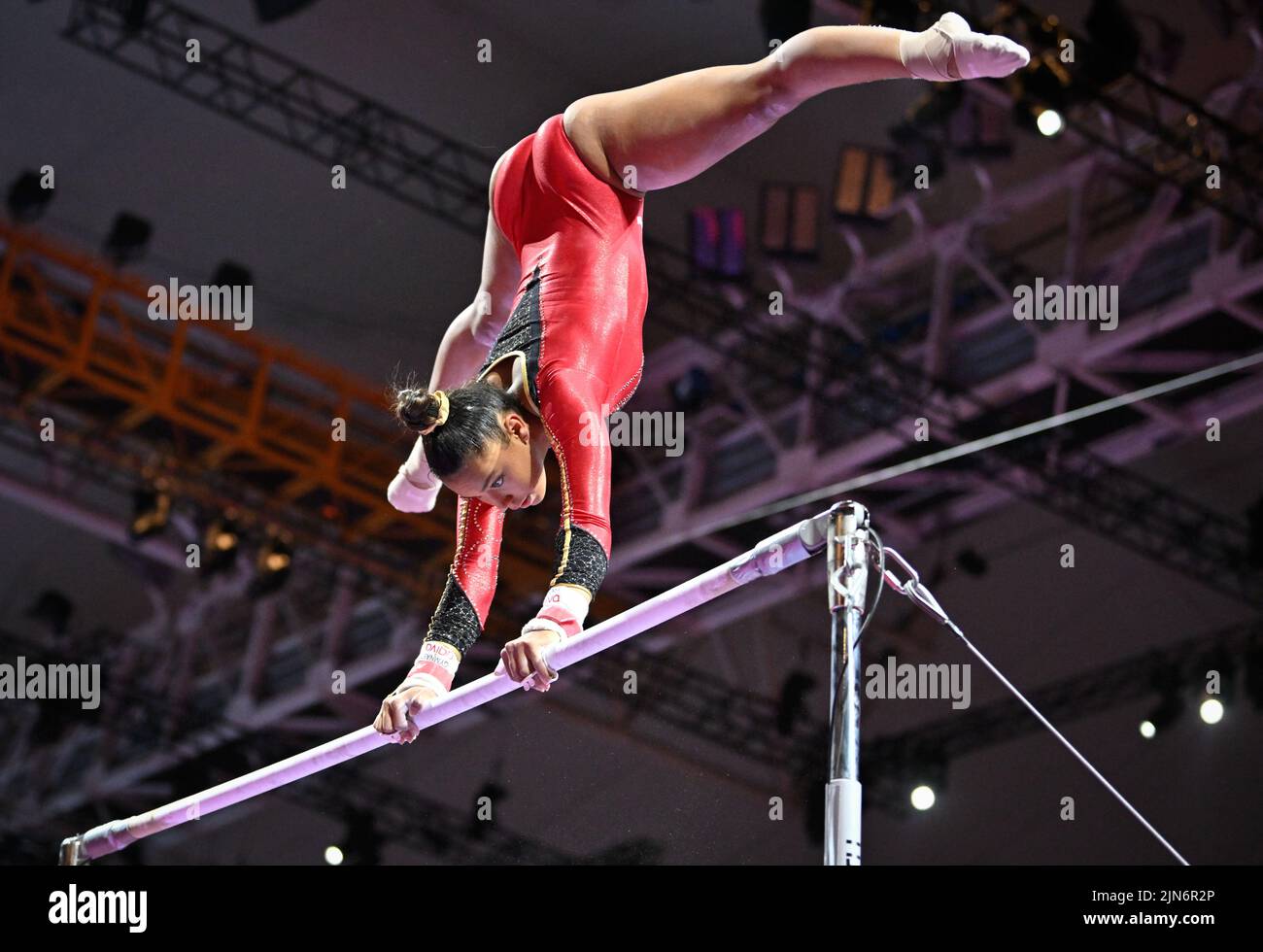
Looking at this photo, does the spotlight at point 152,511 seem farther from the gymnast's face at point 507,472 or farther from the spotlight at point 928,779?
the gymnast's face at point 507,472

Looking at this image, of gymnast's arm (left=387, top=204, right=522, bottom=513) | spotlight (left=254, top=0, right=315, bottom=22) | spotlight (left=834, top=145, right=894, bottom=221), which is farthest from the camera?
spotlight (left=834, top=145, right=894, bottom=221)

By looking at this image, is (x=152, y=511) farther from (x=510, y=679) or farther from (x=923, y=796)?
(x=510, y=679)

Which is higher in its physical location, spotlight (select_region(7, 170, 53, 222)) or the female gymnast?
spotlight (select_region(7, 170, 53, 222))

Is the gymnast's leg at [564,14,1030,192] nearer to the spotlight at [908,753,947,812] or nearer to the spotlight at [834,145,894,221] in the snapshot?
the spotlight at [834,145,894,221]

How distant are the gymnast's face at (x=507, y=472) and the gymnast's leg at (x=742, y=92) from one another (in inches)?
26.1

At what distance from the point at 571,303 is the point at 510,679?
861 millimetres

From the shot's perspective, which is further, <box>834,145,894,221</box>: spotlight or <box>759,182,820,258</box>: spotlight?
<box>759,182,820,258</box>: spotlight

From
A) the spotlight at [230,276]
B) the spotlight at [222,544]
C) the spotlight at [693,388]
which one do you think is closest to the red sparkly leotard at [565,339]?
the spotlight at [693,388]

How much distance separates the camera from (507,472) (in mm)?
3355

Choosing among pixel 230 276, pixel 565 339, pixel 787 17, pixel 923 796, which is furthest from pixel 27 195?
pixel 565 339

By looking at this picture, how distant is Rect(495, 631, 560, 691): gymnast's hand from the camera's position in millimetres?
3029

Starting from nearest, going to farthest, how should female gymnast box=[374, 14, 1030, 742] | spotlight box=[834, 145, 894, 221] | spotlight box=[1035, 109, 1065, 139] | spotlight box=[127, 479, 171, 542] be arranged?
female gymnast box=[374, 14, 1030, 742]
spotlight box=[1035, 109, 1065, 139]
spotlight box=[834, 145, 894, 221]
spotlight box=[127, 479, 171, 542]

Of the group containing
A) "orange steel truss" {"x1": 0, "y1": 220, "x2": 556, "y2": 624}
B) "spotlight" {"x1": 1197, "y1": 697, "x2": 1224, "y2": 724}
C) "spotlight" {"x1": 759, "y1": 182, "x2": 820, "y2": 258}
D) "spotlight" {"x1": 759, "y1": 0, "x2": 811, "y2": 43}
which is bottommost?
"spotlight" {"x1": 1197, "y1": 697, "x2": 1224, "y2": 724}

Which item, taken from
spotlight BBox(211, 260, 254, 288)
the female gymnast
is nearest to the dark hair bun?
the female gymnast
